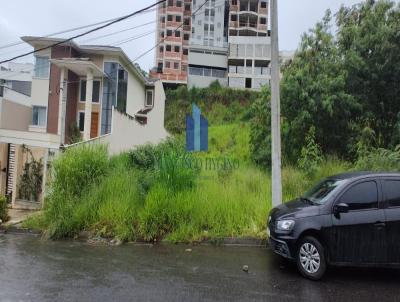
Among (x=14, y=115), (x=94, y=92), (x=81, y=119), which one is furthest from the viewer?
(x=81, y=119)

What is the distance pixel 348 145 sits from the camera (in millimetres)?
14234

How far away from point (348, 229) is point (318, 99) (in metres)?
8.13

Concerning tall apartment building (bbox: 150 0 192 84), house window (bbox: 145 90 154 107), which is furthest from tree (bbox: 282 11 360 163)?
tall apartment building (bbox: 150 0 192 84)

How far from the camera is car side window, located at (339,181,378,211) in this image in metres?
6.47

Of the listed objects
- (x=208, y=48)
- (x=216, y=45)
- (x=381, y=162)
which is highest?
(x=216, y=45)

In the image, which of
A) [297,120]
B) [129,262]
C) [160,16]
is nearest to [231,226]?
[129,262]

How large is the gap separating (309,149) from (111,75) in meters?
19.4

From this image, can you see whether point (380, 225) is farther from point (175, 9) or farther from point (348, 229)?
point (175, 9)

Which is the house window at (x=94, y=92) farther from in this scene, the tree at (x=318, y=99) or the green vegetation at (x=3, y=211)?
the green vegetation at (x=3, y=211)

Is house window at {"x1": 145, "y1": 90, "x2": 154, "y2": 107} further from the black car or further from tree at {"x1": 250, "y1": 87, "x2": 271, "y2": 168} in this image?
the black car

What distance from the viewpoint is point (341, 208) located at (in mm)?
6371

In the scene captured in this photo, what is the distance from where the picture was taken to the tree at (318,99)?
13.6 meters

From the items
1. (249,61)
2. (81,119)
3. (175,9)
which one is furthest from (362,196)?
(175,9)

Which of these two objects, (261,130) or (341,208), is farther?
(261,130)
